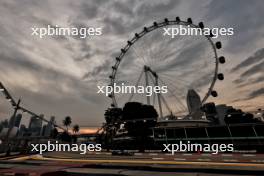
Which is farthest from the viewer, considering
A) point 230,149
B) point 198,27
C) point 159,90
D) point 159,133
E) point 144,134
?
point 159,90

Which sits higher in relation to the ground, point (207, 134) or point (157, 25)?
point (157, 25)

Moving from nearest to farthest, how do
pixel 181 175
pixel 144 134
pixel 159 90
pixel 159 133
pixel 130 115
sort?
pixel 181 175, pixel 159 133, pixel 144 134, pixel 159 90, pixel 130 115

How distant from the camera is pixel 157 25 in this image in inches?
2283

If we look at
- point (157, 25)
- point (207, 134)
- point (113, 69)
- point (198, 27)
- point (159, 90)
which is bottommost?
point (207, 134)

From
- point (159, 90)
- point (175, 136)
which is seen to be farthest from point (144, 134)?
point (175, 136)

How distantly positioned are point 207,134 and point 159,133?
30.6 ft

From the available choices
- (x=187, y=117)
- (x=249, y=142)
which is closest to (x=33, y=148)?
(x=249, y=142)

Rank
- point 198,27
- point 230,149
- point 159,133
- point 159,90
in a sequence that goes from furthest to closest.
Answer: point 159,90, point 198,27, point 159,133, point 230,149

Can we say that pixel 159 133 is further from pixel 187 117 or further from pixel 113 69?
pixel 113 69

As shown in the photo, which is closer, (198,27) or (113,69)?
(198,27)

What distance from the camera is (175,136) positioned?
3891 cm

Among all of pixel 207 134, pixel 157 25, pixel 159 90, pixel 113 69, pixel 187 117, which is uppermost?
pixel 157 25

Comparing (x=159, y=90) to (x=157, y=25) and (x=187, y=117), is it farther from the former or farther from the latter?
(x=157, y=25)

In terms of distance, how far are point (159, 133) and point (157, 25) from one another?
3337 centimetres
